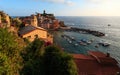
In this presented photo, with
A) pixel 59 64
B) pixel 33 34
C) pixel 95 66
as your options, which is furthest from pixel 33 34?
pixel 59 64

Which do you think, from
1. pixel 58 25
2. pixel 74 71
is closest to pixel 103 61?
pixel 74 71

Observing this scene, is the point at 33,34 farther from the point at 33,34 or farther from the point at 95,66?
the point at 95,66

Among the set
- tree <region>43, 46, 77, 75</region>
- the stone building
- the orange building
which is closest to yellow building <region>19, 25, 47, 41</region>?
the stone building

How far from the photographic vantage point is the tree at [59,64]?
17141 millimetres

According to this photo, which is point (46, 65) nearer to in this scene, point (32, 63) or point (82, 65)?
point (32, 63)

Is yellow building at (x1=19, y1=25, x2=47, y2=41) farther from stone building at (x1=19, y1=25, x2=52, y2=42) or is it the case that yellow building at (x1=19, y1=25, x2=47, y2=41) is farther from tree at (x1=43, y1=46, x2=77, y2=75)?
tree at (x1=43, y1=46, x2=77, y2=75)

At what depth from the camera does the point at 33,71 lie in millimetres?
17203

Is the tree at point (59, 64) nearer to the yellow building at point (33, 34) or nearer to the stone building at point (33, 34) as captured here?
the stone building at point (33, 34)

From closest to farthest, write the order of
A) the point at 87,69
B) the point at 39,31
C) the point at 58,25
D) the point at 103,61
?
1. the point at 87,69
2. the point at 103,61
3. the point at 39,31
4. the point at 58,25

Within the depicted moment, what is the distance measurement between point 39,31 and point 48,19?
239 ft

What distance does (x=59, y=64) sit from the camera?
56.6 feet

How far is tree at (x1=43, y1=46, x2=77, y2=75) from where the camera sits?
17.1m

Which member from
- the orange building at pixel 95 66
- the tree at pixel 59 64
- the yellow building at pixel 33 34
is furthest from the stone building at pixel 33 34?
the tree at pixel 59 64

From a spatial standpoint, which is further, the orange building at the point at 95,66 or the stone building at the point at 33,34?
the stone building at the point at 33,34
